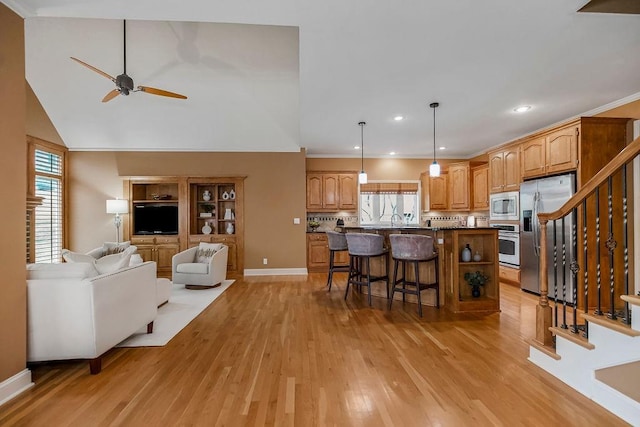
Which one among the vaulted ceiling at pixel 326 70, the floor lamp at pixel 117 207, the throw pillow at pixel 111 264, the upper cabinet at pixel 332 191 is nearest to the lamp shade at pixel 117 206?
the floor lamp at pixel 117 207

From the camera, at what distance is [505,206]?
5164 millimetres

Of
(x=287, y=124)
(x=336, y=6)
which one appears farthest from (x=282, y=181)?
(x=336, y=6)

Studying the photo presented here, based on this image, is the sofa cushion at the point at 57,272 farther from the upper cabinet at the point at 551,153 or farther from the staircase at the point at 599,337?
the upper cabinet at the point at 551,153

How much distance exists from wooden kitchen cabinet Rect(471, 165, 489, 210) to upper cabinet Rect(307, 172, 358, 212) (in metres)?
2.56

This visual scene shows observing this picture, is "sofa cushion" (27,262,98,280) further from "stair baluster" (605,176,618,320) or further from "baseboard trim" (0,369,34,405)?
"stair baluster" (605,176,618,320)

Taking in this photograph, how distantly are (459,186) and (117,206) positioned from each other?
7.24m

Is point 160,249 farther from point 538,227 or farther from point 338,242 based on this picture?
point 538,227

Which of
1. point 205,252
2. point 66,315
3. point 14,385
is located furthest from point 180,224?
point 14,385

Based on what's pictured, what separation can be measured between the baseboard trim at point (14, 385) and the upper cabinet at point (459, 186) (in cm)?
706

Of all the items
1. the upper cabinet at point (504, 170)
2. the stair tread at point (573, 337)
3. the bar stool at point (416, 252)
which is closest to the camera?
the stair tread at point (573, 337)

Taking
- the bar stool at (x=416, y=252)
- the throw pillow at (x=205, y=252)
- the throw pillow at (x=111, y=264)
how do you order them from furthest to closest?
the throw pillow at (x=205, y=252), the bar stool at (x=416, y=252), the throw pillow at (x=111, y=264)

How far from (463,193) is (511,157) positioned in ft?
5.72

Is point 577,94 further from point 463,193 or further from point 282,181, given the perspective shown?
point 282,181

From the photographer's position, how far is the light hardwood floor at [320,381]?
182 centimetres
